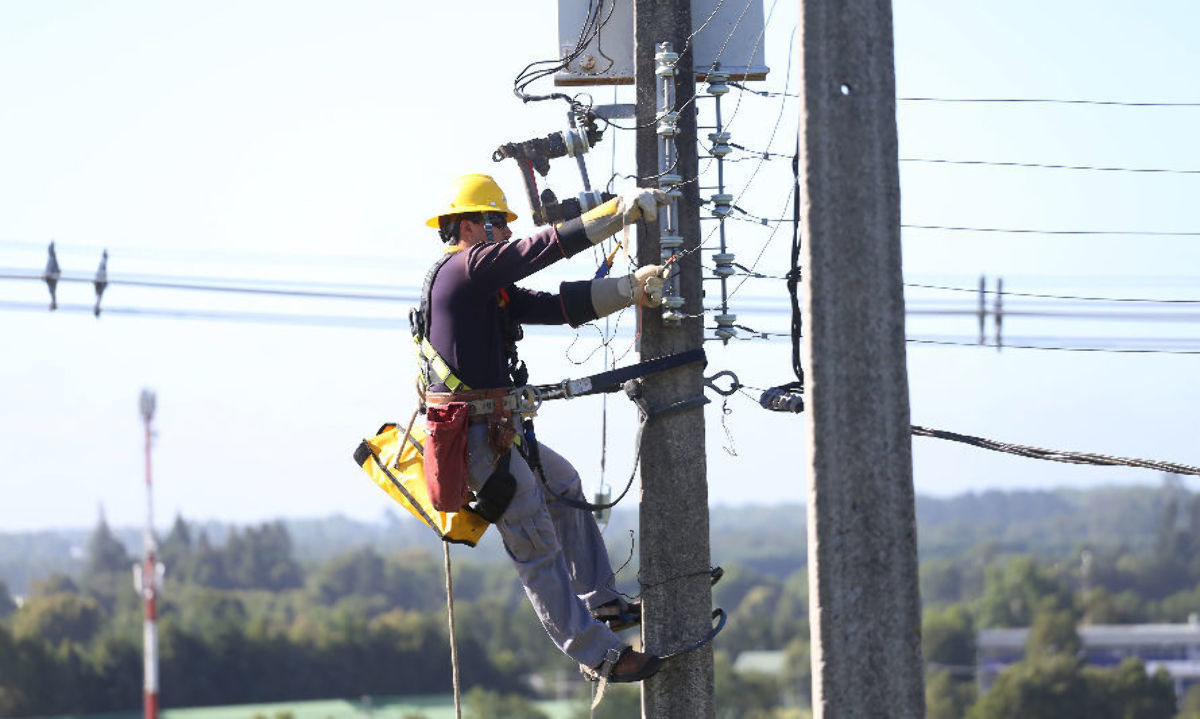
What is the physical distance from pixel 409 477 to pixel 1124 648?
388 ft

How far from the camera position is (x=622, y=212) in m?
7.18

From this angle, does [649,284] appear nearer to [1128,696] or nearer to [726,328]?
[726,328]

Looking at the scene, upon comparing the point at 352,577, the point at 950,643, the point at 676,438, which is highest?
the point at 676,438

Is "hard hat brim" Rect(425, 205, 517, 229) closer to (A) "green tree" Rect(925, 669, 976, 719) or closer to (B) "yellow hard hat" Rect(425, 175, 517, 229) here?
(B) "yellow hard hat" Rect(425, 175, 517, 229)

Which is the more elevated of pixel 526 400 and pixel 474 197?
pixel 474 197

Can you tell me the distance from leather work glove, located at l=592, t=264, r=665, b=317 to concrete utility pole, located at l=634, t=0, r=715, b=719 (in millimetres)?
108

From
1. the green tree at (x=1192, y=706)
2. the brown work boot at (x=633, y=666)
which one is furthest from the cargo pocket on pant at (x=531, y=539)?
the green tree at (x=1192, y=706)

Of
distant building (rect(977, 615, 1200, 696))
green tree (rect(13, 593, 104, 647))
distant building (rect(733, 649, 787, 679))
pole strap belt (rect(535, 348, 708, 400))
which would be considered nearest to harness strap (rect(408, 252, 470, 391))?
pole strap belt (rect(535, 348, 708, 400))

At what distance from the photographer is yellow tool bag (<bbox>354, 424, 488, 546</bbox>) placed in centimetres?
776

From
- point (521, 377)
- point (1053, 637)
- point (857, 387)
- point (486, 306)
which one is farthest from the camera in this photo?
point (1053, 637)

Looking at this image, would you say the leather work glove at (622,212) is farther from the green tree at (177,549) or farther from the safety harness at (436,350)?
the green tree at (177,549)

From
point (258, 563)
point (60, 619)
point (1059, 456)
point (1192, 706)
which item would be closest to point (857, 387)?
point (1059, 456)

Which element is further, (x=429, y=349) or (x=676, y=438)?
(x=429, y=349)

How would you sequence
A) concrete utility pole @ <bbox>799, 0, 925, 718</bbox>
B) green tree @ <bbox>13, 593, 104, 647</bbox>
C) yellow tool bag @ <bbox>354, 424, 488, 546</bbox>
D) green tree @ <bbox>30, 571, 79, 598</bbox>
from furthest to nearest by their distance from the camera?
green tree @ <bbox>30, 571, 79, 598</bbox>, green tree @ <bbox>13, 593, 104, 647</bbox>, yellow tool bag @ <bbox>354, 424, 488, 546</bbox>, concrete utility pole @ <bbox>799, 0, 925, 718</bbox>
